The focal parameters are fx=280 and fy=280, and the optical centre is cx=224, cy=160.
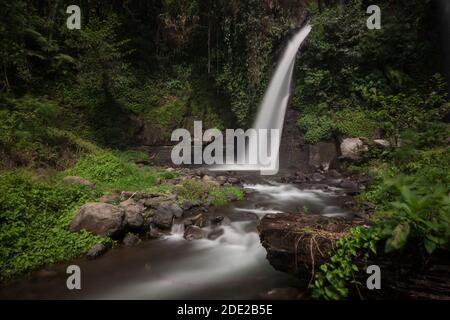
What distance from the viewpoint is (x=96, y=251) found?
560 cm

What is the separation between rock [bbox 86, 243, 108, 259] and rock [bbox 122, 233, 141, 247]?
0.48 metres

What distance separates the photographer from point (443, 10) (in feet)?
39.7

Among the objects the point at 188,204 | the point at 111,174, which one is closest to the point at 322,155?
the point at 188,204

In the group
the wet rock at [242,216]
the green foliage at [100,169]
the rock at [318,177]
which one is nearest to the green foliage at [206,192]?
the wet rock at [242,216]

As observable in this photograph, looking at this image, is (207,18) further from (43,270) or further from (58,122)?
(43,270)

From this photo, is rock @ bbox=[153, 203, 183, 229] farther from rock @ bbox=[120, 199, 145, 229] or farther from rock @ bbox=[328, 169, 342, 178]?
rock @ bbox=[328, 169, 342, 178]

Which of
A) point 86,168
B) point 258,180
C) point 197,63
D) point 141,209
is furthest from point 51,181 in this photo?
point 197,63

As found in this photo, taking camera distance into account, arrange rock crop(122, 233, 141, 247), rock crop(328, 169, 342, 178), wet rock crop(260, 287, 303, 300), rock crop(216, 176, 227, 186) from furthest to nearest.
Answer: rock crop(328, 169, 342, 178)
rock crop(216, 176, 227, 186)
rock crop(122, 233, 141, 247)
wet rock crop(260, 287, 303, 300)

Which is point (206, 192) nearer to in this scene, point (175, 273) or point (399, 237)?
point (175, 273)

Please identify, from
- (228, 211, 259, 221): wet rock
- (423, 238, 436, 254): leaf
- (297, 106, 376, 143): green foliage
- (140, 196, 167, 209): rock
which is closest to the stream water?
(228, 211, 259, 221): wet rock

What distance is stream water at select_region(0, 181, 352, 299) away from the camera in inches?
181

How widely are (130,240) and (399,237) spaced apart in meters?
5.26

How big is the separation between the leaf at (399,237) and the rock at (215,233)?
4.37 m

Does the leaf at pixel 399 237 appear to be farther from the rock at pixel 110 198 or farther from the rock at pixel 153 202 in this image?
the rock at pixel 110 198
